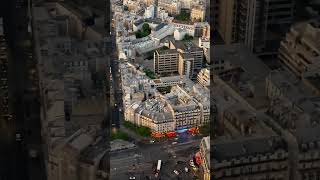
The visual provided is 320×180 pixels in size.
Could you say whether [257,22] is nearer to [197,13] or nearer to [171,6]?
[197,13]

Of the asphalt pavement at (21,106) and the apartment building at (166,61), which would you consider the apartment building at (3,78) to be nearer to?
the asphalt pavement at (21,106)

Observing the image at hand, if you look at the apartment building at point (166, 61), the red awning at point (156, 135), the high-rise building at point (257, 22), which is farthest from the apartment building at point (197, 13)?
the high-rise building at point (257, 22)

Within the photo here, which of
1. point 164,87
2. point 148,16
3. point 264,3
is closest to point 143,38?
point 148,16

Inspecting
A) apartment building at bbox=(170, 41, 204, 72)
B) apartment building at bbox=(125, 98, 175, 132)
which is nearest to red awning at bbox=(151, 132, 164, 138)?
apartment building at bbox=(125, 98, 175, 132)

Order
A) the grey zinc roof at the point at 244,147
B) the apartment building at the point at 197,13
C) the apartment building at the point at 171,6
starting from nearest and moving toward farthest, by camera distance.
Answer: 1. the grey zinc roof at the point at 244,147
2. the apartment building at the point at 197,13
3. the apartment building at the point at 171,6

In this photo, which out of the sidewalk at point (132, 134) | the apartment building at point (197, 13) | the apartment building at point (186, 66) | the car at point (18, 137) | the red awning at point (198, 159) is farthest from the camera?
the apartment building at point (197, 13)

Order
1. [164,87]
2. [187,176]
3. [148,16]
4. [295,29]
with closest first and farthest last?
[295,29] → [187,176] → [164,87] → [148,16]

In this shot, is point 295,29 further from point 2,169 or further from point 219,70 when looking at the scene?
point 2,169
